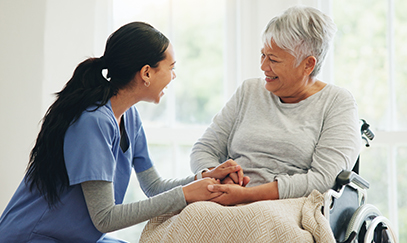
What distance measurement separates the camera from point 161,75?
4.90 ft

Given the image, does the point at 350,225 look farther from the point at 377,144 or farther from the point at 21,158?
the point at 21,158

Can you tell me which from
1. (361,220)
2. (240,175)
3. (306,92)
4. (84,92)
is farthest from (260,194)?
(84,92)

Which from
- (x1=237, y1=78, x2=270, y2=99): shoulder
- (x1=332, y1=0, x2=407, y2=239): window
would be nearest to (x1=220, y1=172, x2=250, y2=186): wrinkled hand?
(x1=237, y1=78, x2=270, y2=99): shoulder

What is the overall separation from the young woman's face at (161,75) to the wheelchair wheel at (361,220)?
0.81 metres

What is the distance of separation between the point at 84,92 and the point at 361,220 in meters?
1.03

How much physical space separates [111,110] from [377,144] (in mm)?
1689

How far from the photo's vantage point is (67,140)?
1294 millimetres

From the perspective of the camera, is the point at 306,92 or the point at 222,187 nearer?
the point at 222,187

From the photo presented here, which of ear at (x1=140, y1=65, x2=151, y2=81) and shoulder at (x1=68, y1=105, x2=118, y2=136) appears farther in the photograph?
ear at (x1=140, y1=65, x2=151, y2=81)

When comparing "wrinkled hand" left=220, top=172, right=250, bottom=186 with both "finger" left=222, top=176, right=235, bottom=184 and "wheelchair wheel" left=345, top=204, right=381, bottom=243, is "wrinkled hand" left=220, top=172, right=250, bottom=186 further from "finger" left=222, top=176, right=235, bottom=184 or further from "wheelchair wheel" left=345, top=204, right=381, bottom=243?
"wheelchair wheel" left=345, top=204, right=381, bottom=243

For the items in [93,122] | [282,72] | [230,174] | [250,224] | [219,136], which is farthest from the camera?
[219,136]

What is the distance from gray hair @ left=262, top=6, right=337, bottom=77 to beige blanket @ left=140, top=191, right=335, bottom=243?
58cm

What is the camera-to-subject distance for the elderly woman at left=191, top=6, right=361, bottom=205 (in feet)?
4.76

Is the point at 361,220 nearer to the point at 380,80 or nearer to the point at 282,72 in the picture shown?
the point at 282,72
